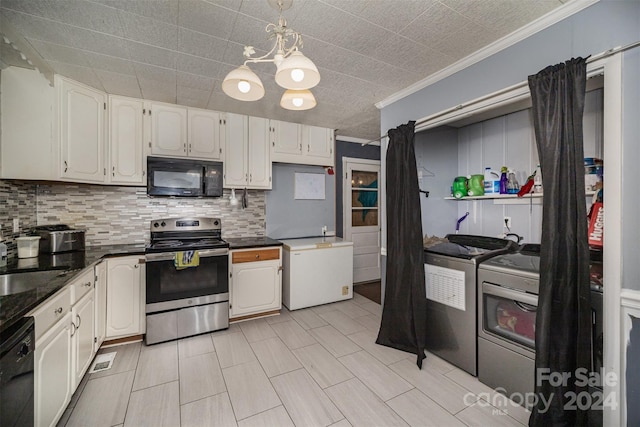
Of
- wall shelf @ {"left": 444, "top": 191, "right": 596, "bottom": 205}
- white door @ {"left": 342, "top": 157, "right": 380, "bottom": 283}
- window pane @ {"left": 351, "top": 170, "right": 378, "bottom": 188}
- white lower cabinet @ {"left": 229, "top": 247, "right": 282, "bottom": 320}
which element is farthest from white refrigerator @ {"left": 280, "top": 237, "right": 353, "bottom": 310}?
wall shelf @ {"left": 444, "top": 191, "right": 596, "bottom": 205}

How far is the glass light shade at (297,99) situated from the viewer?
5.23 feet

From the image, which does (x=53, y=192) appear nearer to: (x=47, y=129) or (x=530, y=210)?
(x=47, y=129)

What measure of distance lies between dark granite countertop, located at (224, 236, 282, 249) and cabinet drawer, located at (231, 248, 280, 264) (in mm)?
63

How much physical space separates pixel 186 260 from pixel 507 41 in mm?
3119

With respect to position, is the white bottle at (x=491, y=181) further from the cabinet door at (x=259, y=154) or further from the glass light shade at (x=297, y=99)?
the cabinet door at (x=259, y=154)

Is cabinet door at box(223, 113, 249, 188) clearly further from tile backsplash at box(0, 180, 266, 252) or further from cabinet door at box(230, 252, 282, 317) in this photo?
cabinet door at box(230, 252, 282, 317)

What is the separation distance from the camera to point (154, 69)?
218cm

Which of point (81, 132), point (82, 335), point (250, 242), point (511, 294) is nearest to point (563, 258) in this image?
point (511, 294)

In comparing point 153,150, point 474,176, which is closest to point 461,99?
point 474,176

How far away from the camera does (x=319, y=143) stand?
3.70 metres

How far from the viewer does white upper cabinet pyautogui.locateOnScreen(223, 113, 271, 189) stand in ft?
10.4

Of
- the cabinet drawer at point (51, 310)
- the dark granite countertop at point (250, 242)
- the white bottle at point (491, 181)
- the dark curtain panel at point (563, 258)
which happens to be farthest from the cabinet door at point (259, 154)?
the dark curtain panel at point (563, 258)

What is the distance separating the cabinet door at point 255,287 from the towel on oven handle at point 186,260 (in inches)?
17.6

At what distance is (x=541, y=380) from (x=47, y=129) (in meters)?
3.88
